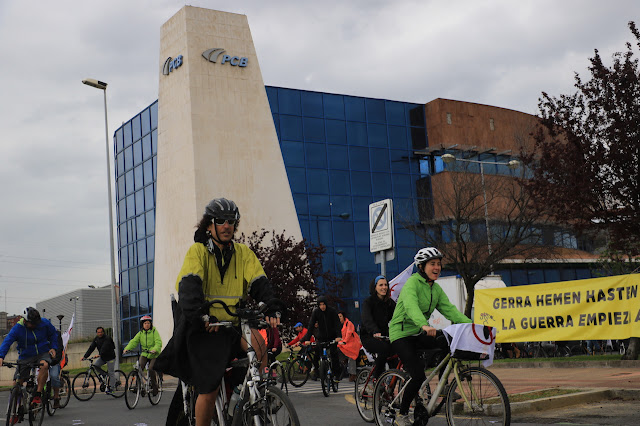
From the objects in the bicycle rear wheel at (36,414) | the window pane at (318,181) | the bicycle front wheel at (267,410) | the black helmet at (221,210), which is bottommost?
the bicycle rear wheel at (36,414)

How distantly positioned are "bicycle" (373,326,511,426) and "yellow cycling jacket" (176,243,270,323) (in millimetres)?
2115

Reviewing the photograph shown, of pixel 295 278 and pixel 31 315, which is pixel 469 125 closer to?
pixel 295 278

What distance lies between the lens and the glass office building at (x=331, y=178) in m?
41.8

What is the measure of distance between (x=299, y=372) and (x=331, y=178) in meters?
23.8

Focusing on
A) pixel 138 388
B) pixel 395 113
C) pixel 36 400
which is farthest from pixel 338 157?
pixel 36 400

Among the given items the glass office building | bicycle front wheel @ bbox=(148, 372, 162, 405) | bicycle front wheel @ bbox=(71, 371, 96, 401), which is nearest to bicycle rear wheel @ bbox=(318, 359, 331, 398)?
bicycle front wheel @ bbox=(148, 372, 162, 405)

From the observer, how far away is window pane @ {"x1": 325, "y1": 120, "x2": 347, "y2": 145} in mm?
43938

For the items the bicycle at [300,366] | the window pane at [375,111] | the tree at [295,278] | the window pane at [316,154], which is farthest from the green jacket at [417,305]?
the window pane at [375,111]

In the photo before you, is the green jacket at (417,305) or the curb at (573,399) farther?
the curb at (573,399)

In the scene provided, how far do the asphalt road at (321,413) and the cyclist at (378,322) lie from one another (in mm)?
1076

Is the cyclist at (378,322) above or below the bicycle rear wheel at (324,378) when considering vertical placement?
above

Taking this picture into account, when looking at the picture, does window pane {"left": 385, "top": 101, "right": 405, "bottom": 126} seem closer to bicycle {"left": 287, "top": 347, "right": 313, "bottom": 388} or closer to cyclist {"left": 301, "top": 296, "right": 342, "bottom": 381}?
bicycle {"left": 287, "top": 347, "right": 313, "bottom": 388}

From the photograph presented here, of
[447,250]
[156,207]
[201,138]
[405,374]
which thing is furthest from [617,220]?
[156,207]

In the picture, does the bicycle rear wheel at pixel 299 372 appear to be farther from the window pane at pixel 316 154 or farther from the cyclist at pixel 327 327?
the window pane at pixel 316 154
